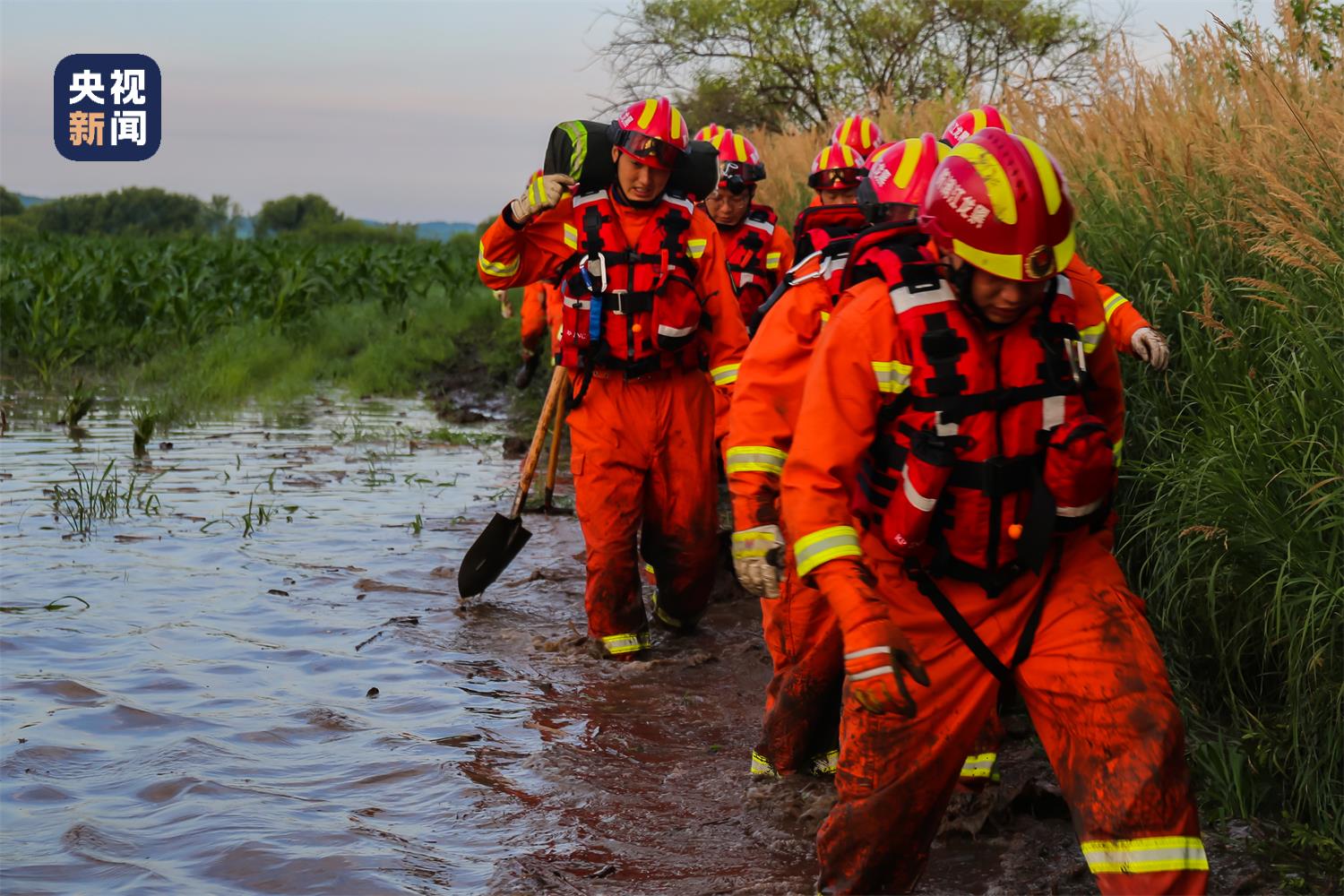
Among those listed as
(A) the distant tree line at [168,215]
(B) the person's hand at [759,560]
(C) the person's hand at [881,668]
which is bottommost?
(C) the person's hand at [881,668]

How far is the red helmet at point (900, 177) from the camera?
4945mm

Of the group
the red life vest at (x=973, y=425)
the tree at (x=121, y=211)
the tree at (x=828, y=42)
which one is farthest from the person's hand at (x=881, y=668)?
the tree at (x=121, y=211)

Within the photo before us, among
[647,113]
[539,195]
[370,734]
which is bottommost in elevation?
[370,734]

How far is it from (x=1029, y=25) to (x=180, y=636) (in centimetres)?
2367

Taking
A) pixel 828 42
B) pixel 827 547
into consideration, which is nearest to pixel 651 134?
pixel 827 547

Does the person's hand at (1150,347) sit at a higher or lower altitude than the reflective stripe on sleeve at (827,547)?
higher

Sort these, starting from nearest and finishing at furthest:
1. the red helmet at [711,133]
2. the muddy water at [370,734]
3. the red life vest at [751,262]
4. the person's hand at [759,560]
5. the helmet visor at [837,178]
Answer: the person's hand at [759,560]
the muddy water at [370,734]
the helmet visor at [837,178]
the red life vest at [751,262]
the red helmet at [711,133]

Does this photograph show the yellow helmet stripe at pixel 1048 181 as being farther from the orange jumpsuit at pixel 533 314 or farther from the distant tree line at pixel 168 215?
A: the distant tree line at pixel 168 215

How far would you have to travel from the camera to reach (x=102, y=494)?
10445 millimetres

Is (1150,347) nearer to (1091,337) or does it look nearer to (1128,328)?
(1128,328)

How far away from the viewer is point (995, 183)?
11.9 ft

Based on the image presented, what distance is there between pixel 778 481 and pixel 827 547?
627mm

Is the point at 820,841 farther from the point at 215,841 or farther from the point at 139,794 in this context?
the point at 139,794

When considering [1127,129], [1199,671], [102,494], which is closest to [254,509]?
[102,494]
